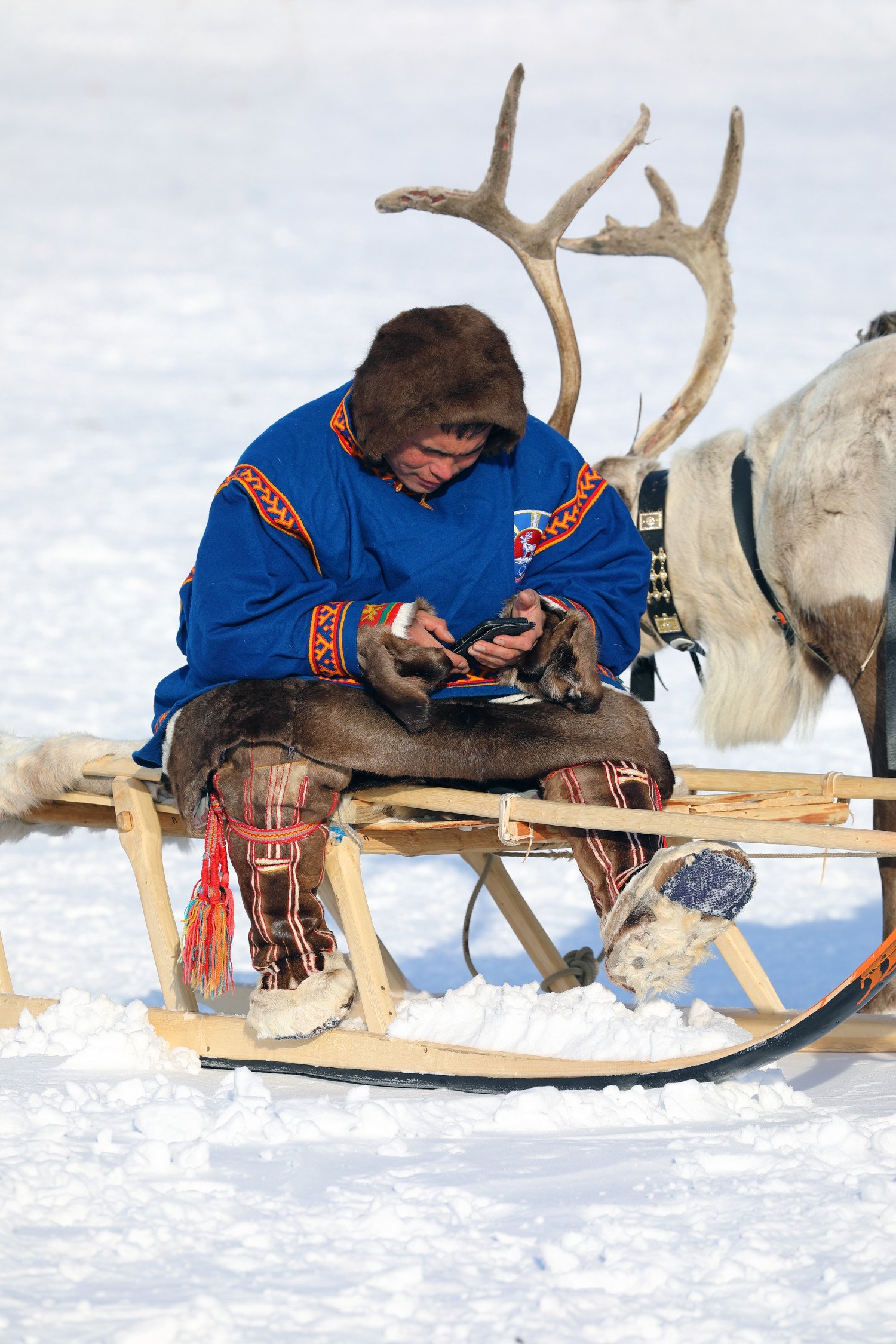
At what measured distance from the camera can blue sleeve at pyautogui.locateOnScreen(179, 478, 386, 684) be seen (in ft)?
8.57

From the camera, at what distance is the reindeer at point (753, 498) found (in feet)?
10.7

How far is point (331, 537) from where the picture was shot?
8.84ft

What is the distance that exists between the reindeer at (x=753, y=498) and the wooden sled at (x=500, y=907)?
57 centimetres

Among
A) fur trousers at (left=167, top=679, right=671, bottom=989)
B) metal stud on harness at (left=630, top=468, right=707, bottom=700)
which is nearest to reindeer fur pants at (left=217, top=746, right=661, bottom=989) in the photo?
fur trousers at (left=167, top=679, right=671, bottom=989)

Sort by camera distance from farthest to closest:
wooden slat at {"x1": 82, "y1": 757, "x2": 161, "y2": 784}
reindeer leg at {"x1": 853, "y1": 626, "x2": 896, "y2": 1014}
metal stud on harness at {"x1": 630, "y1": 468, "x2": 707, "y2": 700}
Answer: metal stud on harness at {"x1": 630, "y1": 468, "x2": 707, "y2": 700}
reindeer leg at {"x1": 853, "y1": 626, "x2": 896, "y2": 1014}
wooden slat at {"x1": 82, "y1": 757, "x2": 161, "y2": 784}

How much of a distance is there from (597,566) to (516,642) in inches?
14.0

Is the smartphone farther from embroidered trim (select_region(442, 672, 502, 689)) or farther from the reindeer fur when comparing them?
the reindeer fur

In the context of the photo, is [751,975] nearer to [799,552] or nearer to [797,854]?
[797,854]

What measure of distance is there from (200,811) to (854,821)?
4.08ft

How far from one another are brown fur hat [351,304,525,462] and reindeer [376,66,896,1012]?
3.35ft

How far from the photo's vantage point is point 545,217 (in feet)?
13.6

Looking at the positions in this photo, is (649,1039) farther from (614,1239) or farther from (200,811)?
(200,811)

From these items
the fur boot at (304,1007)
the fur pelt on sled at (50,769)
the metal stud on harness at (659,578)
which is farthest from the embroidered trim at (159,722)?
the metal stud on harness at (659,578)

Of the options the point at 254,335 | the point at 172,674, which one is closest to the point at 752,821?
the point at 172,674
